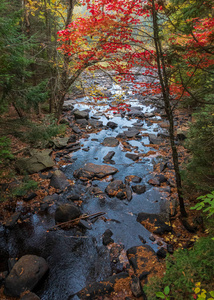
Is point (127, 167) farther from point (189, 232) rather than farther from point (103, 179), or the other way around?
point (189, 232)

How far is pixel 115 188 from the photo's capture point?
8852 millimetres

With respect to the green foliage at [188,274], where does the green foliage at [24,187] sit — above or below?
below

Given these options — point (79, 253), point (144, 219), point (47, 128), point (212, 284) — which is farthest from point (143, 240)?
point (47, 128)

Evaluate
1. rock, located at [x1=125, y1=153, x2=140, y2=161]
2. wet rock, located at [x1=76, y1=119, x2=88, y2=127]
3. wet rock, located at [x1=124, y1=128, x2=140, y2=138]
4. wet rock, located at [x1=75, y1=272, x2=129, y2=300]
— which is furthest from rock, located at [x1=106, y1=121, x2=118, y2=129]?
wet rock, located at [x1=75, y1=272, x2=129, y2=300]

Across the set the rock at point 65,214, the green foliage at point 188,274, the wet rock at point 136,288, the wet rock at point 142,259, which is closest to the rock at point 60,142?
the rock at point 65,214

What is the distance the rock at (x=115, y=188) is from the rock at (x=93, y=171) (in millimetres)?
1071

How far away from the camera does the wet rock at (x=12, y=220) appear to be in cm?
686

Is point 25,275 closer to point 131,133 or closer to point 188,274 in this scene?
point 188,274

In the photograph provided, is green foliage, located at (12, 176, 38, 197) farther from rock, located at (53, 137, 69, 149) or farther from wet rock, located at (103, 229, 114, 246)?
rock, located at (53, 137, 69, 149)

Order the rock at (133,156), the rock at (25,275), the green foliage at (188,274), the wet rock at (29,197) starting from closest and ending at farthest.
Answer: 1. the green foliage at (188,274)
2. the rock at (25,275)
3. the wet rock at (29,197)
4. the rock at (133,156)

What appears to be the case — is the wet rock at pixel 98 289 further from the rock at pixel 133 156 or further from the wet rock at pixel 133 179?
the rock at pixel 133 156

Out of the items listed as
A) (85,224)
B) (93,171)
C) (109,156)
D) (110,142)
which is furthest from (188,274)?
(110,142)

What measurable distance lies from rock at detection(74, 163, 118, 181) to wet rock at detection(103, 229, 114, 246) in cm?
368

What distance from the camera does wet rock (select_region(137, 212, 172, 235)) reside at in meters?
6.52
